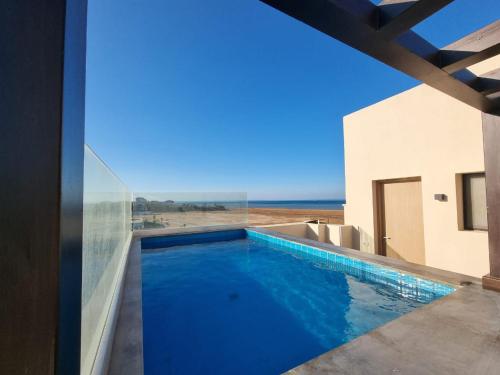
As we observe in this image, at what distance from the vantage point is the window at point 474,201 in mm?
3850

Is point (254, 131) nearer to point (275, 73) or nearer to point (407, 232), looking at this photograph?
point (275, 73)

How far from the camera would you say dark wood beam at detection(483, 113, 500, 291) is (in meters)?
2.54

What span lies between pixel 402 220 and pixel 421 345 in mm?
3897

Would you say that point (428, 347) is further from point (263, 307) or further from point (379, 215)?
point (379, 215)

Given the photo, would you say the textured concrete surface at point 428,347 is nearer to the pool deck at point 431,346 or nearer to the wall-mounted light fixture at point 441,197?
the pool deck at point 431,346

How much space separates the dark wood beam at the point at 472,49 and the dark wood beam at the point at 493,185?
142cm

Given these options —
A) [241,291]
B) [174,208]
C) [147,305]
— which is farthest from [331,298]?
[174,208]

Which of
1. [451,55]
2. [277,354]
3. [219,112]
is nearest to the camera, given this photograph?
[451,55]

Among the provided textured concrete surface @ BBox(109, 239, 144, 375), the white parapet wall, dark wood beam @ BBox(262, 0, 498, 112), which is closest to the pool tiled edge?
the white parapet wall

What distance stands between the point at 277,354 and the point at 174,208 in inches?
305

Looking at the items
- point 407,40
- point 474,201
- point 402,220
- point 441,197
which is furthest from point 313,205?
point 407,40

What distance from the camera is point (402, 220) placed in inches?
201

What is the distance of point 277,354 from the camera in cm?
256

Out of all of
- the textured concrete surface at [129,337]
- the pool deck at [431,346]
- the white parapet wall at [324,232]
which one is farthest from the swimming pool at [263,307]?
the white parapet wall at [324,232]
